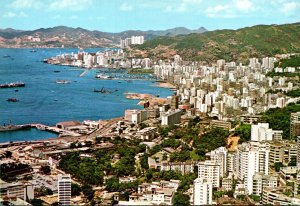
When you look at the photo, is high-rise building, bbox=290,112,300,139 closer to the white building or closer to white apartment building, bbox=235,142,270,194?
the white building

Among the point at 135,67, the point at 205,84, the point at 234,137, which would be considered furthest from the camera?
the point at 135,67

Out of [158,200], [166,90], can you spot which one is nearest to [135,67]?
[166,90]

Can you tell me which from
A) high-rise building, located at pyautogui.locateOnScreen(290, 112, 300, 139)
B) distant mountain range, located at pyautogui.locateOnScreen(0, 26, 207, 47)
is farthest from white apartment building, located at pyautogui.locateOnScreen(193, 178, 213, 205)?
distant mountain range, located at pyautogui.locateOnScreen(0, 26, 207, 47)

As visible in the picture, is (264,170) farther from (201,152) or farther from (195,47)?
(195,47)

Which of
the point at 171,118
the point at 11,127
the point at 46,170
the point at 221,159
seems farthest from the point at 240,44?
the point at 46,170

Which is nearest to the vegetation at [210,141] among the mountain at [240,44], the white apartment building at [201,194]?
the white apartment building at [201,194]

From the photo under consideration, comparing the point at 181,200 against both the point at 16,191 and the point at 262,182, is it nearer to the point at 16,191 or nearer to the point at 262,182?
the point at 262,182

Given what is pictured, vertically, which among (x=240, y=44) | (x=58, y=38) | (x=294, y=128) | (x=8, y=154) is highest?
(x=58, y=38)

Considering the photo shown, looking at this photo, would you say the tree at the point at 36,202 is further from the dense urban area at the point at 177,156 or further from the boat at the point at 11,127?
the boat at the point at 11,127
